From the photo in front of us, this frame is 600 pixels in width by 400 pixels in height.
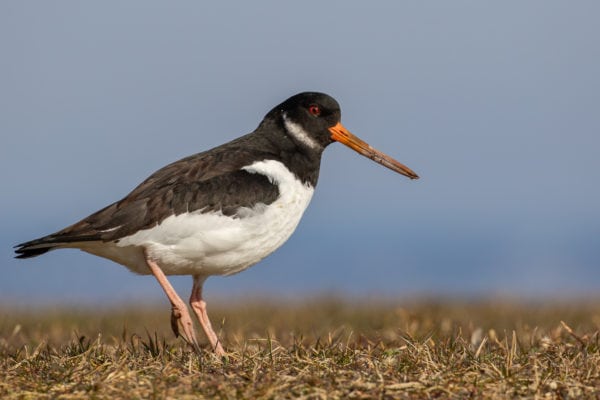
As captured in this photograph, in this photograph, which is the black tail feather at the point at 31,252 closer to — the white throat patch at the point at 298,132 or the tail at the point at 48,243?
the tail at the point at 48,243

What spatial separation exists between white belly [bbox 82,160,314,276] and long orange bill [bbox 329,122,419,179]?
3.29 ft

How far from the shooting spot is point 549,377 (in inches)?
217

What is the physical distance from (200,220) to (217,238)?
19cm

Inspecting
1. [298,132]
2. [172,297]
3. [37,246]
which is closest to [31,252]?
[37,246]

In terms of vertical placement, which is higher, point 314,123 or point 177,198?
point 314,123

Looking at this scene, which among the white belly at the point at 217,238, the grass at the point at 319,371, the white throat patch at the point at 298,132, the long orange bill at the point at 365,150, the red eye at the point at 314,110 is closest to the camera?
the grass at the point at 319,371

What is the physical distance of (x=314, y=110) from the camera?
8242 millimetres

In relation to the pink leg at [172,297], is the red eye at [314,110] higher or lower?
higher

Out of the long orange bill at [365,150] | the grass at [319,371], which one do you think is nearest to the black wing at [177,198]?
the grass at [319,371]

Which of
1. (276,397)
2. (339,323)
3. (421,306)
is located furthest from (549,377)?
(421,306)

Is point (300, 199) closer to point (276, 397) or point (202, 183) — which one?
point (202, 183)

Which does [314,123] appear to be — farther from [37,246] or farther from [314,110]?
[37,246]

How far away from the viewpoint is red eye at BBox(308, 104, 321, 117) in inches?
324

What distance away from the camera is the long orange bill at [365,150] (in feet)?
27.5
